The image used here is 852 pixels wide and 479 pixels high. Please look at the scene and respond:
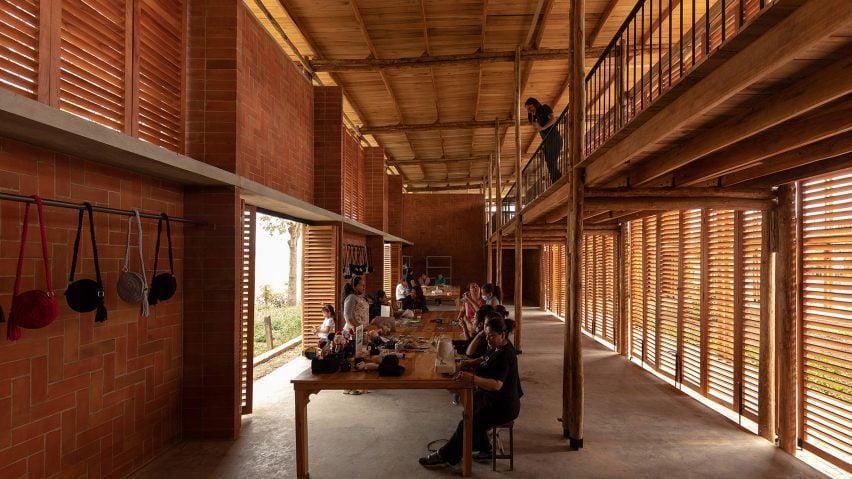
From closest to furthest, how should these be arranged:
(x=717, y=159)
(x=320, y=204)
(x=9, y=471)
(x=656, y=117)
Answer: (x=9, y=471), (x=656, y=117), (x=717, y=159), (x=320, y=204)

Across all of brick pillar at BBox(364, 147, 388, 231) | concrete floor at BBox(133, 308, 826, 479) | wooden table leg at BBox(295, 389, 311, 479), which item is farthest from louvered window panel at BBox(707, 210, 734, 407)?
brick pillar at BBox(364, 147, 388, 231)

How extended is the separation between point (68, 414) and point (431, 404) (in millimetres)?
4249

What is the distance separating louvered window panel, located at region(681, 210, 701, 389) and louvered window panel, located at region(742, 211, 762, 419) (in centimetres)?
102

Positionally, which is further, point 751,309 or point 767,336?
point 751,309

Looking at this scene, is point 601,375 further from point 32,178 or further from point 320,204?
point 32,178

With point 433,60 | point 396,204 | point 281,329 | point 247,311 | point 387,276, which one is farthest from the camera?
point 396,204

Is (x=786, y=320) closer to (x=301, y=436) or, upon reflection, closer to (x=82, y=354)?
(x=301, y=436)

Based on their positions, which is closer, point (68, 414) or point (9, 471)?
point (9, 471)

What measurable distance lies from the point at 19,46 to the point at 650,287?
9.53m

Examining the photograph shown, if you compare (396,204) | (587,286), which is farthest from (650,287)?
(396,204)

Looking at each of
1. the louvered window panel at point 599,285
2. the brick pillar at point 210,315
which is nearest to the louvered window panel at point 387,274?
the louvered window panel at point 599,285

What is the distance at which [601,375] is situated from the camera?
8.23 metres

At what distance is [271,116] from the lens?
7008mm

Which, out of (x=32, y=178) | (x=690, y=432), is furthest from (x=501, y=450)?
(x=32, y=178)
